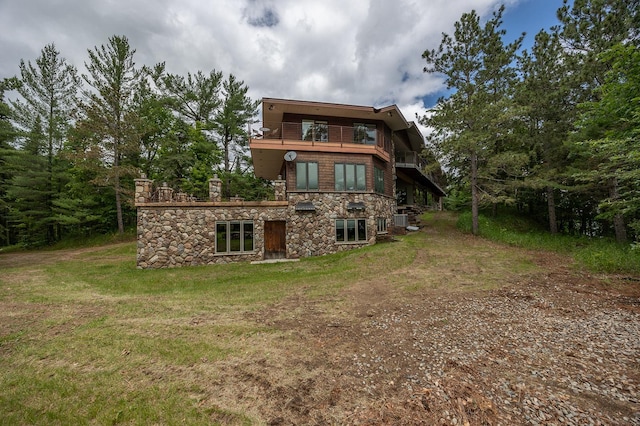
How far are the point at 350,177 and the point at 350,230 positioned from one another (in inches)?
124

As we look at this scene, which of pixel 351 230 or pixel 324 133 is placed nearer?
pixel 351 230

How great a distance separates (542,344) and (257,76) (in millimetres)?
27294

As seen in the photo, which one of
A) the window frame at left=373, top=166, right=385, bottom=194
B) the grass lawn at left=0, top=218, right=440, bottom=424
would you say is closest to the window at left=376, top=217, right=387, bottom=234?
the window frame at left=373, top=166, right=385, bottom=194

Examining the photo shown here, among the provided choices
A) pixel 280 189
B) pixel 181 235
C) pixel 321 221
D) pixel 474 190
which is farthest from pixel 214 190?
pixel 474 190

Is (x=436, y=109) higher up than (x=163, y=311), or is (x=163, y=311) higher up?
(x=436, y=109)

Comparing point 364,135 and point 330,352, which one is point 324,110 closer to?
point 364,135

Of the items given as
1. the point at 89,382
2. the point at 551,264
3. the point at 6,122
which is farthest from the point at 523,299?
the point at 6,122

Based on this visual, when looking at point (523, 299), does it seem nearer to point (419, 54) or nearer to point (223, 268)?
point (223, 268)

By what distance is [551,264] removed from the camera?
31.0 ft

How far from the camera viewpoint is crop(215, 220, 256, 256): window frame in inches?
498

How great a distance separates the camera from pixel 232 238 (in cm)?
1283

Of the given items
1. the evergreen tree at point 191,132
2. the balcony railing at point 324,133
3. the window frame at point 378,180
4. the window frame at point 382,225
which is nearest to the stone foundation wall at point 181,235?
the balcony railing at point 324,133

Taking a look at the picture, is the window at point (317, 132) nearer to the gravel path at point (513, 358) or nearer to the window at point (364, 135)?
the window at point (364, 135)

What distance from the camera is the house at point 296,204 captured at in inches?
475
